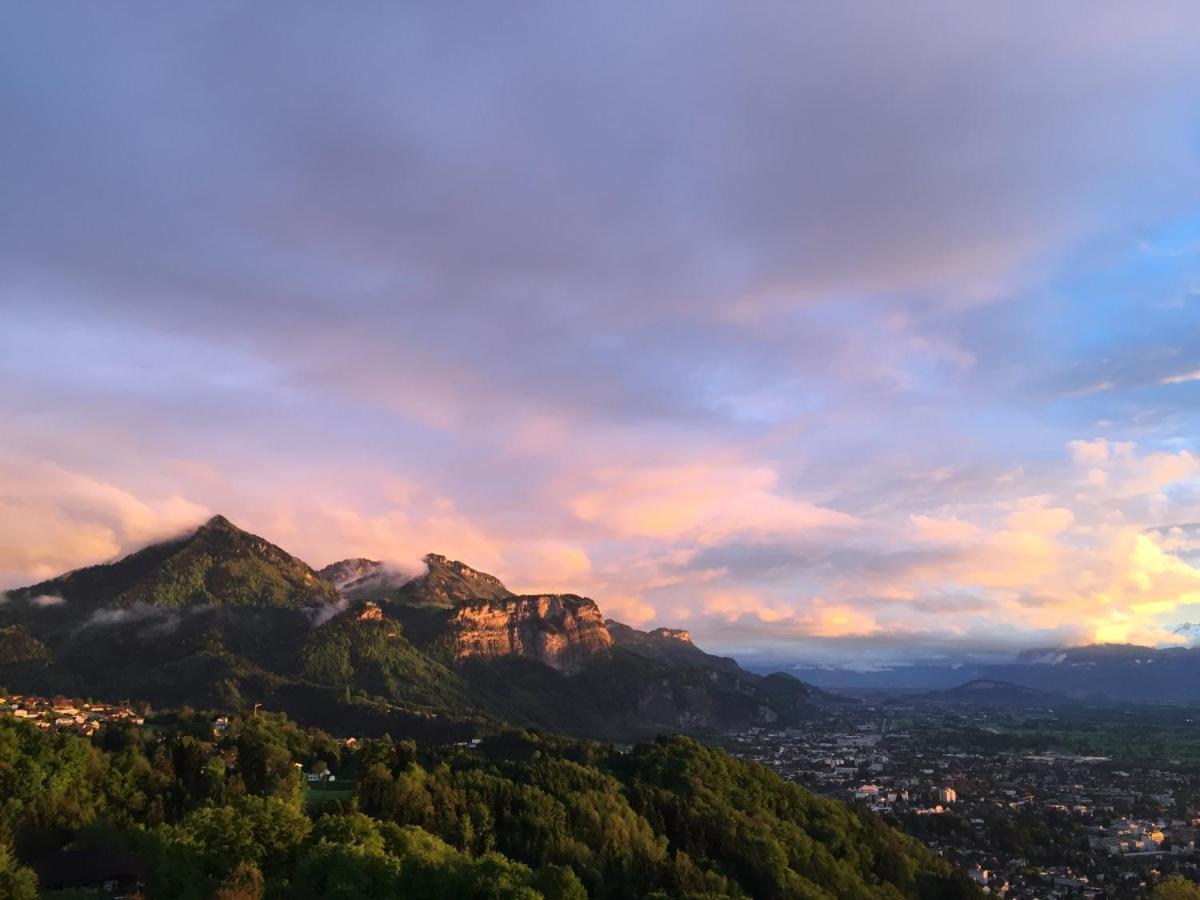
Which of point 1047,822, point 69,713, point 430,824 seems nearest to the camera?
point 430,824

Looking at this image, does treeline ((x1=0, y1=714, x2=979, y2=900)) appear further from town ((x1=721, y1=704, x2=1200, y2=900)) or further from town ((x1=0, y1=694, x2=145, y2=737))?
town ((x1=0, y1=694, x2=145, y2=737))

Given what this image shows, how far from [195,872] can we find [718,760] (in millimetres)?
81684

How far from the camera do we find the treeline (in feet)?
179

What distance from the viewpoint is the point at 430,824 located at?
80312 millimetres

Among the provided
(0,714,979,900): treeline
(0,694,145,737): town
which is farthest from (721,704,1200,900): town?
(0,694,145,737): town

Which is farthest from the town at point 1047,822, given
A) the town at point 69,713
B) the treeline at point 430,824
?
the town at point 69,713

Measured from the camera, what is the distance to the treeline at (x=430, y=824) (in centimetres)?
5469

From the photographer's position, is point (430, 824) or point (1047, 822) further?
point (1047, 822)

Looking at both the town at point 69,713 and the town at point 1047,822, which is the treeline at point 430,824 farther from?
the town at point 69,713

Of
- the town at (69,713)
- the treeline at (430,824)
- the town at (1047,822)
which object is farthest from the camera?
the town at (69,713)

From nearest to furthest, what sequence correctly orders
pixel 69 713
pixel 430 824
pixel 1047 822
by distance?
pixel 430 824 < pixel 1047 822 < pixel 69 713

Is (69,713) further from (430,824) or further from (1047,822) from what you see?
(1047,822)

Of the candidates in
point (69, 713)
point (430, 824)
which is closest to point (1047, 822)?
point (430, 824)

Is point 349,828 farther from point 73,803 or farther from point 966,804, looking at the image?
point 966,804
